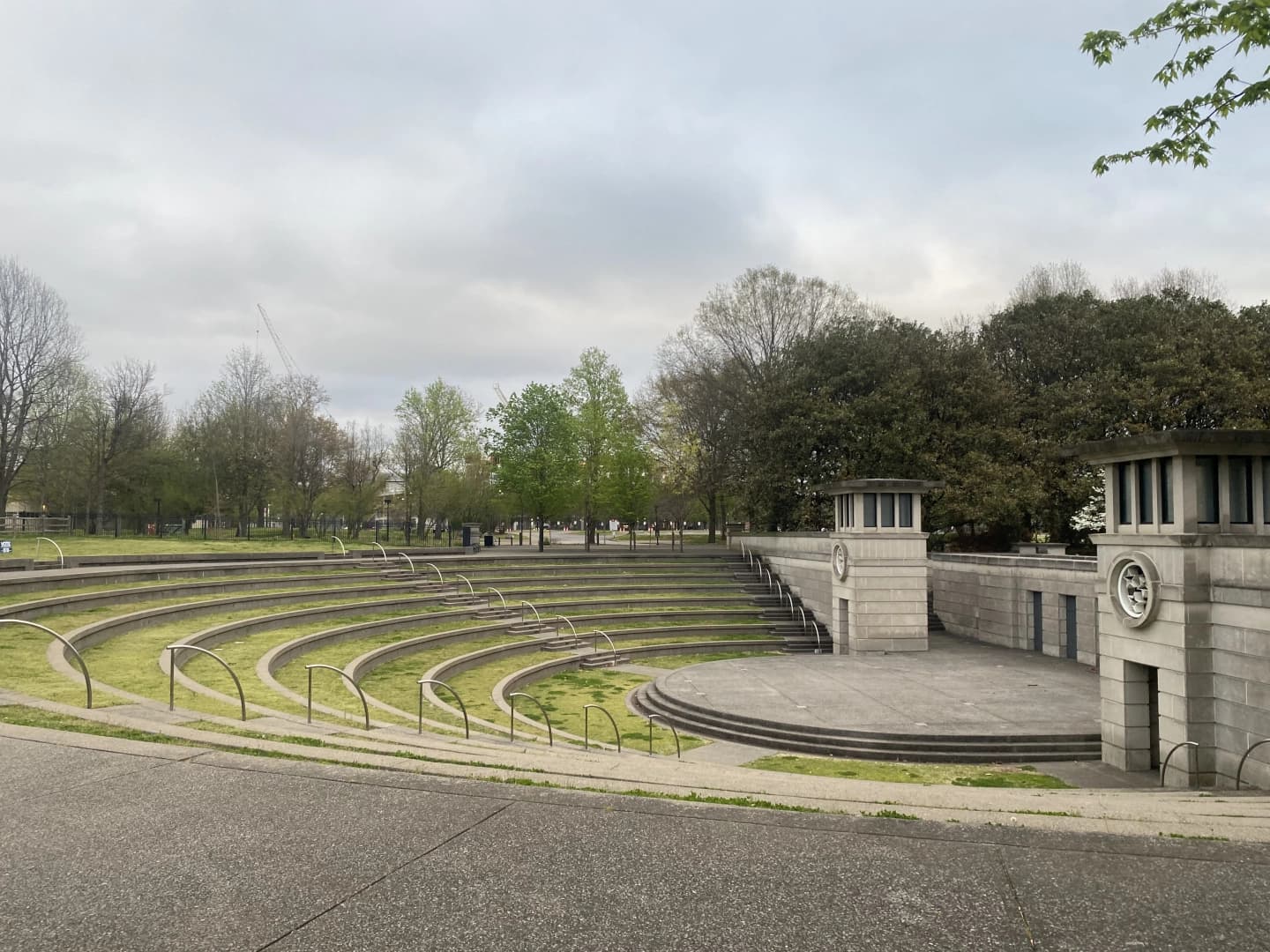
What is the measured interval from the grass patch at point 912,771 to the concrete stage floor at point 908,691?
3.33 ft

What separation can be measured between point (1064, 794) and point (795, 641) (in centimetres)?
2024

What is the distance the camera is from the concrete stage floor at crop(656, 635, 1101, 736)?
52.6ft

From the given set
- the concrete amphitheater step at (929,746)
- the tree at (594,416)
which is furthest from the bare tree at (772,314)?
the concrete amphitheater step at (929,746)

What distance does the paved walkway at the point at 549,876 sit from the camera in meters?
4.52

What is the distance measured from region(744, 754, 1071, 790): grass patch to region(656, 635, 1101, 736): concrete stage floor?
39.9 inches

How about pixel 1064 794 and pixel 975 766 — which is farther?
pixel 975 766

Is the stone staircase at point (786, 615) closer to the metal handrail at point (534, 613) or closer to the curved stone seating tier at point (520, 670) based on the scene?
the curved stone seating tier at point (520, 670)

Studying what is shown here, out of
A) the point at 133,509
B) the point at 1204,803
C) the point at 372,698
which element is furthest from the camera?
the point at 133,509

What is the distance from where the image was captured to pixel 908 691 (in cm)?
1933

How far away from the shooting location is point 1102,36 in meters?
10.7

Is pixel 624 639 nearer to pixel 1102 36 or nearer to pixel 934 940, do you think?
pixel 1102 36

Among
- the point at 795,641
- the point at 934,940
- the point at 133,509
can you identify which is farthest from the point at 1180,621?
the point at 133,509

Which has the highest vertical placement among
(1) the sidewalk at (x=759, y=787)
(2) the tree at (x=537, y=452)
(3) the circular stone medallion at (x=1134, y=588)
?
(2) the tree at (x=537, y=452)

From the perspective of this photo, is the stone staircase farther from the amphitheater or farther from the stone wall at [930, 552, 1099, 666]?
the stone wall at [930, 552, 1099, 666]
